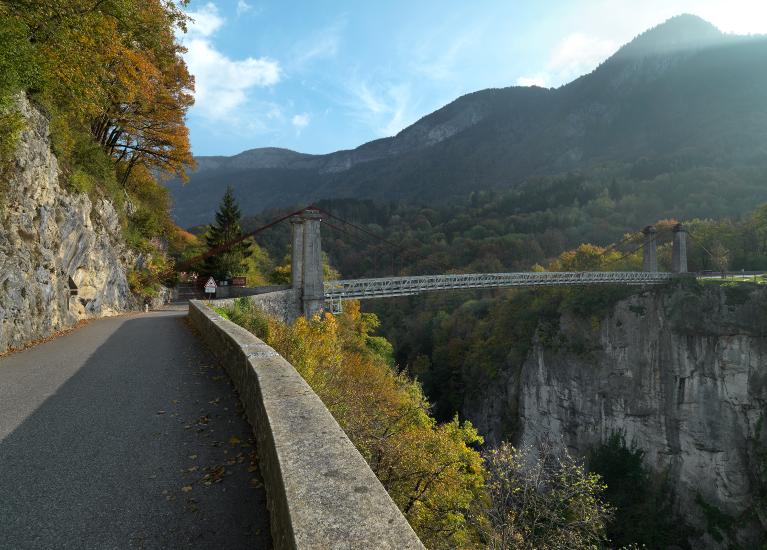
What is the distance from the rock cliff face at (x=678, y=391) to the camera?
1148 inches

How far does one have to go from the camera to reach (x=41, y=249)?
31.1 ft

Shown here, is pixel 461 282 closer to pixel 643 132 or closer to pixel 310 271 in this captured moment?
pixel 310 271

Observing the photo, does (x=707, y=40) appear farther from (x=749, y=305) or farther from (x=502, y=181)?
(x=749, y=305)

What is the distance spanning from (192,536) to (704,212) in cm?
9948

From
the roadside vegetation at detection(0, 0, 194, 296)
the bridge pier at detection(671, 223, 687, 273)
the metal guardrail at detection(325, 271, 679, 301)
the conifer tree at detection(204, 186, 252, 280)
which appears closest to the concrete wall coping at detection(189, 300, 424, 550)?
the roadside vegetation at detection(0, 0, 194, 296)

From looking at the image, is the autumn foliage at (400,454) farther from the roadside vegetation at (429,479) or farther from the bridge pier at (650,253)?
the bridge pier at (650,253)

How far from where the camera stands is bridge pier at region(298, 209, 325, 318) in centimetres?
1711

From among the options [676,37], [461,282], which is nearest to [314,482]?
[461,282]

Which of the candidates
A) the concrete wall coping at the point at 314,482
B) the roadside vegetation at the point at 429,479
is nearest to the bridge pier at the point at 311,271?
the roadside vegetation at the point at 429,479

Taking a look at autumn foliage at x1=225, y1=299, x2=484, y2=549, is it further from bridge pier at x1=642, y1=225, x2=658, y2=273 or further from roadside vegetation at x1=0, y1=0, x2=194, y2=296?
bridge pier at x1=642, y1=225, x2=658, y2=273

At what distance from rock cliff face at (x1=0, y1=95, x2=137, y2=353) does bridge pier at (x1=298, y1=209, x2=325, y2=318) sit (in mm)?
7658

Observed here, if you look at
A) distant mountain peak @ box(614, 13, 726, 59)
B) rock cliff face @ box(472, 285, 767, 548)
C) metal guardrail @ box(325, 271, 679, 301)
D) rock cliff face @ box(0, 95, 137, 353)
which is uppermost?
distant mountain peak @ box(614, 13, 726, 59)

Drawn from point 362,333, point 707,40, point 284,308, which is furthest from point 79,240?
point 707,40

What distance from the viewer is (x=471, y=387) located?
51.8 m
